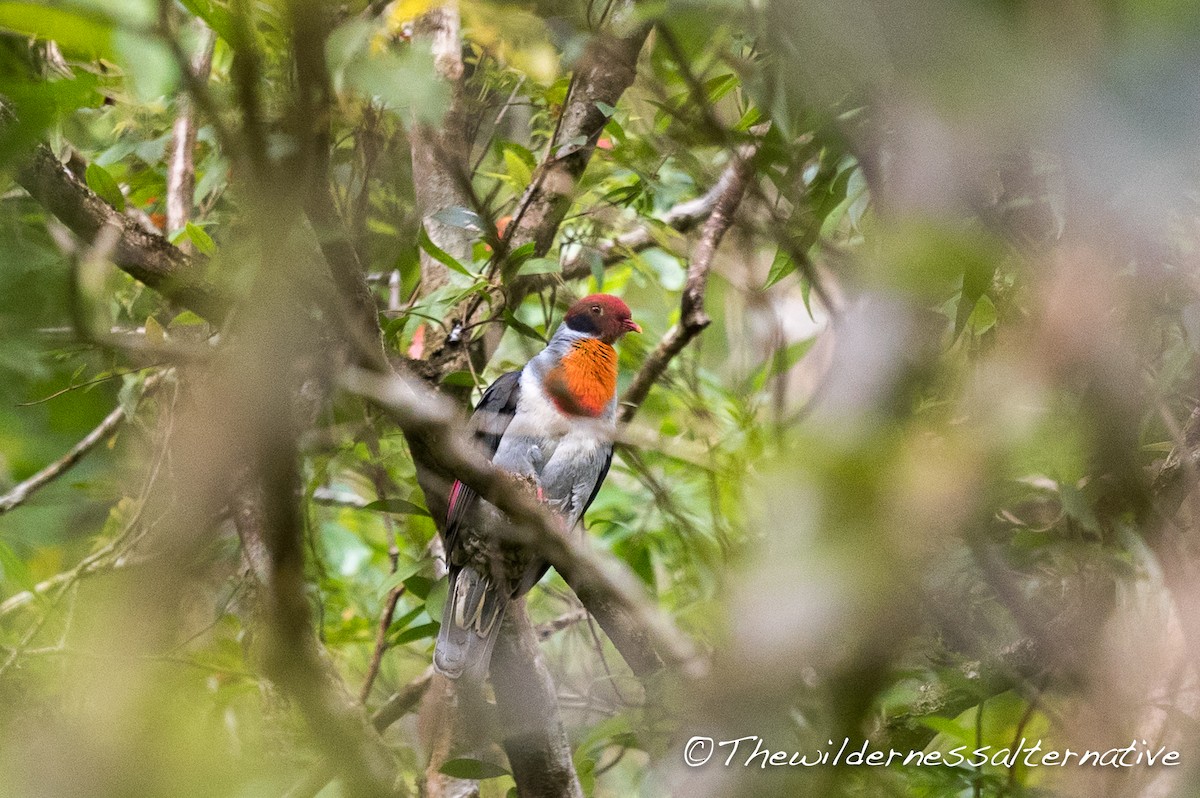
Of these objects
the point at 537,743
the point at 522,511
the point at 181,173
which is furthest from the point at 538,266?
the point at 181,173

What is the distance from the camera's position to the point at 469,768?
2.21m

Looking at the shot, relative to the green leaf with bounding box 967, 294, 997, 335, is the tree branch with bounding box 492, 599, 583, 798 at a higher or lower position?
lower

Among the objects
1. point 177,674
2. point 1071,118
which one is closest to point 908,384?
point 1071,118

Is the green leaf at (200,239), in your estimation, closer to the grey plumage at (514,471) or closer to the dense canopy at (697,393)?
the dense canopy at (697,393)

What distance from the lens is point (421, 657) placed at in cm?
362

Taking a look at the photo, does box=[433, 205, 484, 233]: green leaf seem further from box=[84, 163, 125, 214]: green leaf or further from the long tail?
the long tail

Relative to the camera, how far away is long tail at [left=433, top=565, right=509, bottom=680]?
2709mm

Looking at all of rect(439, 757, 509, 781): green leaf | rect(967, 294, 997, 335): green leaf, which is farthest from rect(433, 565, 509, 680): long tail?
rect(967, 294, 997, 335): green leaf

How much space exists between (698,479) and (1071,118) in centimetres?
278

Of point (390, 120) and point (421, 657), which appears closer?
point (390, 120)

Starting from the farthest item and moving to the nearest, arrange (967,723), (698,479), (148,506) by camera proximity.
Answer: (698,479)
(148,506)
(967,723)

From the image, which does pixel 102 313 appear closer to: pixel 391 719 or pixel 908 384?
pixel 391 719

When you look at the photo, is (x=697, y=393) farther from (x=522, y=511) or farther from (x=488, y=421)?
(x=522, y=511)

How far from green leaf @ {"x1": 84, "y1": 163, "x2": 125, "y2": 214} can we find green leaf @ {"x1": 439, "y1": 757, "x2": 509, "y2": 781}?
146 cm
